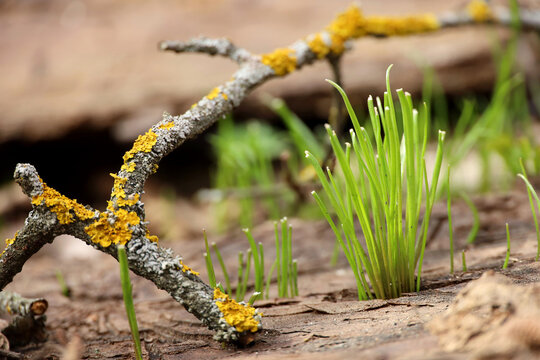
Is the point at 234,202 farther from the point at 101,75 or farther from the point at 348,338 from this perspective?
the point at 348,338

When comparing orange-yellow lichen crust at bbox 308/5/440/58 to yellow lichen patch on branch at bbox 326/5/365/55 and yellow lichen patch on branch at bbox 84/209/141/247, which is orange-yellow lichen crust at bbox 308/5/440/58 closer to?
yellow lichen patch on branch at bbox 326/5/365/55

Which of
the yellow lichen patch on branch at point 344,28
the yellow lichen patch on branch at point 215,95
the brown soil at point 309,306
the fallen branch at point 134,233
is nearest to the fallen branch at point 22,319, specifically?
the brown soil at point 309,306

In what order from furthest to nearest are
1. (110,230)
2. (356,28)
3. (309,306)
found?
1. (356,28)
2. (309,306)
3. (110,230)

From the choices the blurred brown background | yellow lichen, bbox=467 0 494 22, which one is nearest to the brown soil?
yellow lichen, bbox=467 0 494 22

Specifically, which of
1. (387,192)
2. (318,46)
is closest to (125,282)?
(387,192)

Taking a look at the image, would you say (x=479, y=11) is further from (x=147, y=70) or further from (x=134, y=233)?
(x=147, y=70)

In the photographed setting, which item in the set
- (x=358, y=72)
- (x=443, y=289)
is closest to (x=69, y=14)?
(x=358, y=72)
